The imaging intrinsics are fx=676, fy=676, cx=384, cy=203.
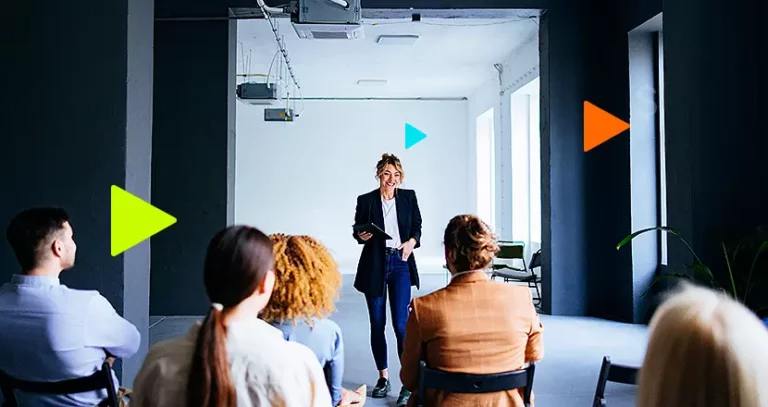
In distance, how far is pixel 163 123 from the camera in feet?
22.8

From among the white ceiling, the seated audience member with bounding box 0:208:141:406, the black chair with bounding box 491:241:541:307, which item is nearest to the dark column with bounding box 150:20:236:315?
the white ceiling

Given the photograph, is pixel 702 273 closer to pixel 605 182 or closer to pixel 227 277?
pixel 605 182

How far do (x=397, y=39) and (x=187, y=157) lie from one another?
3.56m

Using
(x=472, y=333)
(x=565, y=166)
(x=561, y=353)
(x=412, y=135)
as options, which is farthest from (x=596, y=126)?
(x=412, y=135)

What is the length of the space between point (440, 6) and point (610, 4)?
177cm

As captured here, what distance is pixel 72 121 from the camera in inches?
141

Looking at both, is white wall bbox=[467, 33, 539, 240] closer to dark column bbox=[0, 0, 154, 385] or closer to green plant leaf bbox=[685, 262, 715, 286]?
green plant leaf bbox=[685, 262, 715, 286]

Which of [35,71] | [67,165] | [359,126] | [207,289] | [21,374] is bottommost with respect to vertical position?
[21,374]

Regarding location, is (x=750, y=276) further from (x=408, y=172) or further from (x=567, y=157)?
(x=408, y=172)

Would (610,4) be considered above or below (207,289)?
above

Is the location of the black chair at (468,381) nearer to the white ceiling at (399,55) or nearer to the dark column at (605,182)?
the dark column at (605,182)

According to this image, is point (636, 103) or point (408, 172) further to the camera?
point (408, 172)

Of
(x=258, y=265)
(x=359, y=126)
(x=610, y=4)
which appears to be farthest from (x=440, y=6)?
(x=359, y=126)

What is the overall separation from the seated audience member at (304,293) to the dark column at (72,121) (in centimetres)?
198
